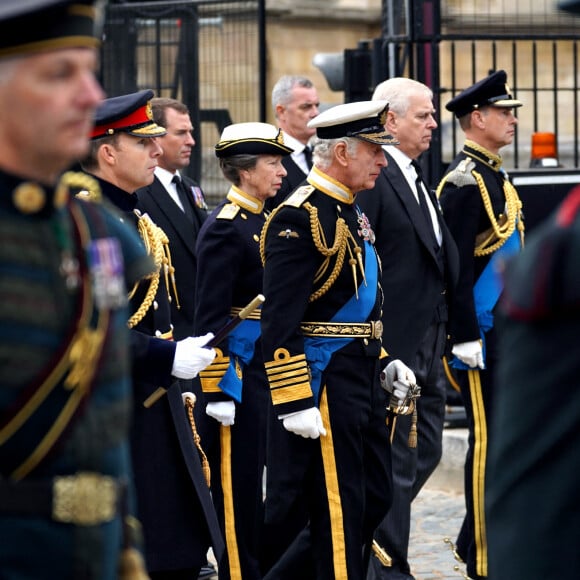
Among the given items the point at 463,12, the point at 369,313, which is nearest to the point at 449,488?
the point at 369,313

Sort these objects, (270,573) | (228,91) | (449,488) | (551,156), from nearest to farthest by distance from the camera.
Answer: (270,573)
(449,488)
(551,156)
(228,91)

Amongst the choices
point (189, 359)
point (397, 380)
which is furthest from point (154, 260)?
point (397, 380)

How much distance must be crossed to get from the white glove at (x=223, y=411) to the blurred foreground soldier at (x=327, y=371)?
2.44 feet

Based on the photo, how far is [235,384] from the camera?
6.51 meters

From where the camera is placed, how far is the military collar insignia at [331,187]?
5.87m

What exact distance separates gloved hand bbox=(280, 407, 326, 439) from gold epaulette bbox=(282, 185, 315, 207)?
699mm

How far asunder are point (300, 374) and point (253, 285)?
3.66 feet

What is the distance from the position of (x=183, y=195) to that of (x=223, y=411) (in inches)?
62.8

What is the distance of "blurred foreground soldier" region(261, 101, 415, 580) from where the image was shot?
559 centimetres

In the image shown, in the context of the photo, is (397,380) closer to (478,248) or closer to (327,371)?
(327,371)

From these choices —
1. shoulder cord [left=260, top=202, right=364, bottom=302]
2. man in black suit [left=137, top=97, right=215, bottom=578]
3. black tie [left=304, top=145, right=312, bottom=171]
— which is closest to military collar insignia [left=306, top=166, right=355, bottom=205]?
shoulder cord [left=260, top=202, right=364, bottom=302]

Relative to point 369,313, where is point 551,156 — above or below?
above

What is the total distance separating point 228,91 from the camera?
12312 mm

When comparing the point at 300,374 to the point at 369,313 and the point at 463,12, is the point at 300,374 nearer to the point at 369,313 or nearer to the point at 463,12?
the point at 369,313
